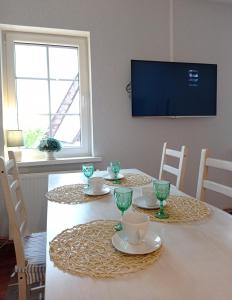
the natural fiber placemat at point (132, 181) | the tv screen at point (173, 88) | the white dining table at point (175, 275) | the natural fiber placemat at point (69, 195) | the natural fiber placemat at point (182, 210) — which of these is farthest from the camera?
the tv screen at point (173, 88)

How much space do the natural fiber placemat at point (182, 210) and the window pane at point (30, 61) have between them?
1.88 m

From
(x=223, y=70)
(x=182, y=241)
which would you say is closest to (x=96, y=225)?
(x=182, y=241)

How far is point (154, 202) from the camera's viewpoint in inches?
44.4

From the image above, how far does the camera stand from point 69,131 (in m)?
2.62

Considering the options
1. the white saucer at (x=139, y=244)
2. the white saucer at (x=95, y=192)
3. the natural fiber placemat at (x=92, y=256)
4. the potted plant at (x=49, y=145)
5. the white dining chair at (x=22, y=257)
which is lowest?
the white dining chair at (x=22, y=257)

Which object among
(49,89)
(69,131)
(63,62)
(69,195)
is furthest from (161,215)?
(63,62)

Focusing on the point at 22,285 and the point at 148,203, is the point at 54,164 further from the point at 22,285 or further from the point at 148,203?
the point at 148,203

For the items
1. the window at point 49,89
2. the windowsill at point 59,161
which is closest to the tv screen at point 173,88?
the window at point 49,89

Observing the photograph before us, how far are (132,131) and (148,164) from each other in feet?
1.30

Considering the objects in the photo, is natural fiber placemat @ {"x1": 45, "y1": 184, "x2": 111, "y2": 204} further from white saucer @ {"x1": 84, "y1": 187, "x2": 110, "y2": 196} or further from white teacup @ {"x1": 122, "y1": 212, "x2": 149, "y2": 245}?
white teacup @ {"x1": 122, "y1": 212, "x2": 149, "y2": 245}

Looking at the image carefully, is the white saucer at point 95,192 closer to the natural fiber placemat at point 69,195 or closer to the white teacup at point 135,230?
the natural fiber placemat at point 69,195

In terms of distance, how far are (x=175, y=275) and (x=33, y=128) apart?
2.17m

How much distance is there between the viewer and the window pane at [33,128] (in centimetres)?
249

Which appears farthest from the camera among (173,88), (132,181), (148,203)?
(173,88)
